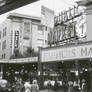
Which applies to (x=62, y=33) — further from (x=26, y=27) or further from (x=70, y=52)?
(x=26, y=27)

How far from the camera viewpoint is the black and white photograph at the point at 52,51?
21.5m

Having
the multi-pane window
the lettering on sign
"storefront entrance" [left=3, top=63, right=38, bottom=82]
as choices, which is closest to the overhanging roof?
the lettering on sign

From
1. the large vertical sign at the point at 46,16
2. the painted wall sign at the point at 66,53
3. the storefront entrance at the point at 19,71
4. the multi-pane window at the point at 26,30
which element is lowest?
the storefront entrance at the point at 19,71

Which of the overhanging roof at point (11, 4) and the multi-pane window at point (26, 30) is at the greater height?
the multi-pane window at point (26, 30)

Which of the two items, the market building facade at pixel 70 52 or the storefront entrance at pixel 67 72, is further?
the storefront entrance at pixel 67 72

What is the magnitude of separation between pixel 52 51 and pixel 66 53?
1.99 metres

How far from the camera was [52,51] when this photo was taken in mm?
25094

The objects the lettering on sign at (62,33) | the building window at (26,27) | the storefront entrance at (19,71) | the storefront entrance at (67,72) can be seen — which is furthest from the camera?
the building window at (26,27)

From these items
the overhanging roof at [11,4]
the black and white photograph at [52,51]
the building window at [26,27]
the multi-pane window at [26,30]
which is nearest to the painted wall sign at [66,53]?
the black and white photograph at [52,51]

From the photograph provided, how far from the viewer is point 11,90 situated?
2709cm

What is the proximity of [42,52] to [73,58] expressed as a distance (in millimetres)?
4835

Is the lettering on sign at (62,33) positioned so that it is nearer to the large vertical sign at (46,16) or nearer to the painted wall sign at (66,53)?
the painted wall sign at (66,53)

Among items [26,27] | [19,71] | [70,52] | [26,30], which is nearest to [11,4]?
[70,52]

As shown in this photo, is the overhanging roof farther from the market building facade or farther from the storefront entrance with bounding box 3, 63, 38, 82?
the storefront entrance with bounding box 3, 63, 38, 82
